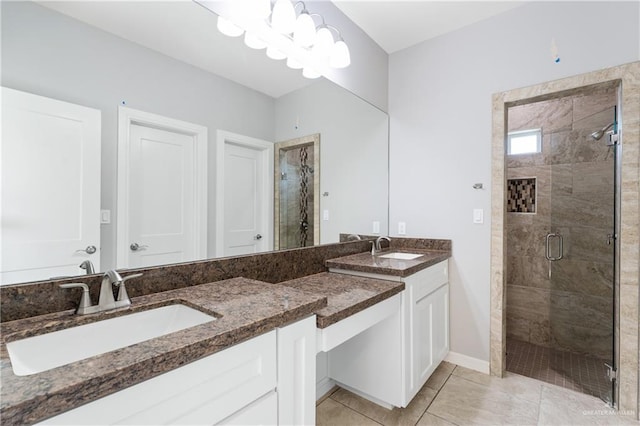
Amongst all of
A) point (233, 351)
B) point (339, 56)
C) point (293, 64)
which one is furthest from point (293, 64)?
point (233, 351)

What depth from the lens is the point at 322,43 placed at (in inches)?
75.4

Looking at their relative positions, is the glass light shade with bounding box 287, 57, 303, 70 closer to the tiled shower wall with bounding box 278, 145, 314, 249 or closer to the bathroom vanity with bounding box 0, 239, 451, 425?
the tiled shower wall with bounding box 278, 145, 314, 249

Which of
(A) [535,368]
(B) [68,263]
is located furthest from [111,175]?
(A) [535,368]

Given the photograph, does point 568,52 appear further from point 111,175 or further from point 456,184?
point 111,175

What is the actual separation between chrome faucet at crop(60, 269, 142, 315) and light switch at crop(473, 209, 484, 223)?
228cm

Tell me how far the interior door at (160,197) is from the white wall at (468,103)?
1.92 m

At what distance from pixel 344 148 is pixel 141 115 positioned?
1.40m

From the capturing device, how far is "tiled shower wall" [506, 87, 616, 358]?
2.50m

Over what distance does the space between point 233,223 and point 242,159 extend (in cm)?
33

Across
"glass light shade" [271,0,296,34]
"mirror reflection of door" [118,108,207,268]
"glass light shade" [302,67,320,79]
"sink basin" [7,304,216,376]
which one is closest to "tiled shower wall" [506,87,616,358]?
"glass light shade" [302,67,320,79]

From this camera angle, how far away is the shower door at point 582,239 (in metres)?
2.47

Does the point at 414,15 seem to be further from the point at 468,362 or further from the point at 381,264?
the point at 468,362

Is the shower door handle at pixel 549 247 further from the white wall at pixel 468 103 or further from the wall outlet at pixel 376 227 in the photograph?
the wall outlet at pixel 376 227

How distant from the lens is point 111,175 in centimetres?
108
